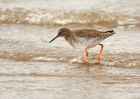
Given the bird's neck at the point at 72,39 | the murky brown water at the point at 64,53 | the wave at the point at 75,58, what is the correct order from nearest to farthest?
the murky brown water at the point at 64,53 → the wave at the point at 75,58 → the bird's neck at the point at 72,39

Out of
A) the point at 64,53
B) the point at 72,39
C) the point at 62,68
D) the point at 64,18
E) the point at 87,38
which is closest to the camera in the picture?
the point at 62,68

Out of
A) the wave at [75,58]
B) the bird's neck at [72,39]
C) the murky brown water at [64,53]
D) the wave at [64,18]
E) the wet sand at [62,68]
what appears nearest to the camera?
the wet sand at [62,68]

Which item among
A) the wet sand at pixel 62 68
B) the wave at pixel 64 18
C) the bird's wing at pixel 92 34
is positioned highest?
the bird's wing at pixel 92 34

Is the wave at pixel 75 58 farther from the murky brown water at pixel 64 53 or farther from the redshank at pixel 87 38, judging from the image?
the redshank at pixel 87 38

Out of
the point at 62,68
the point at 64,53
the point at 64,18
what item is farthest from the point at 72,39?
the point at 64,18

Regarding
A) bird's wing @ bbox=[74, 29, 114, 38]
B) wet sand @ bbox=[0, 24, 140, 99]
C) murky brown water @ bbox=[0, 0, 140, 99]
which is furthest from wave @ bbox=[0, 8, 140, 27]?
bird's wing @ bbox=[74, 29, 114, 38]

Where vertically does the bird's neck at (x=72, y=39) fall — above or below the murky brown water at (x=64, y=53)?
above

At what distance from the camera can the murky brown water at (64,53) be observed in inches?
332

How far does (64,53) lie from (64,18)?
325cm

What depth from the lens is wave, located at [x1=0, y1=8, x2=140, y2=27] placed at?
1362 cm

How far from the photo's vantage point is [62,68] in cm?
989

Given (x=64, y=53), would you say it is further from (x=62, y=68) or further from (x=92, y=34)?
(x=62, y=68)

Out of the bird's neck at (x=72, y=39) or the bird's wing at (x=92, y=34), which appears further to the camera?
the bird's neck at (x=72, y=39)

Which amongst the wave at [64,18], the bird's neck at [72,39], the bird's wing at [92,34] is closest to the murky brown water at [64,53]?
the wave at [64,18]
